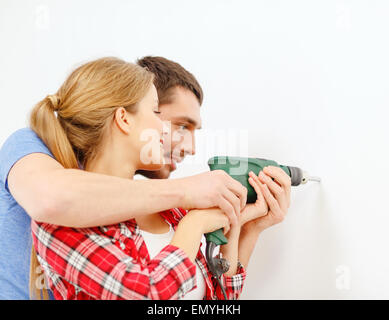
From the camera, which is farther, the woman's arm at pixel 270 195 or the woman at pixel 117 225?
the woman's arm at pixel 270 195

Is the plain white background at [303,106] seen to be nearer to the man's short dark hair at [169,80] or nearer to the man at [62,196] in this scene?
the man's short dark hair at [169,80]

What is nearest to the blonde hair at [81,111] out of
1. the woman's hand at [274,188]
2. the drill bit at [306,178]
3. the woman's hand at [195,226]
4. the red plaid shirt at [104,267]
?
the red plaid shirt at [104,267]

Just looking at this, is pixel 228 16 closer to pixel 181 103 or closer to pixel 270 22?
pixel 270 22

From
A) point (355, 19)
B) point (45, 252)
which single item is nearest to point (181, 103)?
point (355, 19)

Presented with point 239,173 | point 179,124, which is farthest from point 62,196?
point 179,124

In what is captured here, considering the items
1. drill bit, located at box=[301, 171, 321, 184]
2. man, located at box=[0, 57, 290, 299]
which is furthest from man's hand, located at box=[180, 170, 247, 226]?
drill bit, located at box=[301, 171, 321, 184]

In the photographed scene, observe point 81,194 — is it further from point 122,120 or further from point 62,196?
point 122,120

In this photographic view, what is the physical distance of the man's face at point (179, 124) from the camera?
1.34 m

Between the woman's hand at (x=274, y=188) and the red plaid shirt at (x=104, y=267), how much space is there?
1.15ft

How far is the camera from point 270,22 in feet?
4.36

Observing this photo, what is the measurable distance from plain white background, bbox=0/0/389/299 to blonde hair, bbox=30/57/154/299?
0.19 metres

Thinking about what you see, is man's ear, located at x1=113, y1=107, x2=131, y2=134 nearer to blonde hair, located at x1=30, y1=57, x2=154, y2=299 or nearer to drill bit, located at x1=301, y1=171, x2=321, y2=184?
blonde hair, located at x1=30, y1=57, x2=154, y2=299

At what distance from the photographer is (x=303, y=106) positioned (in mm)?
→ 1229
